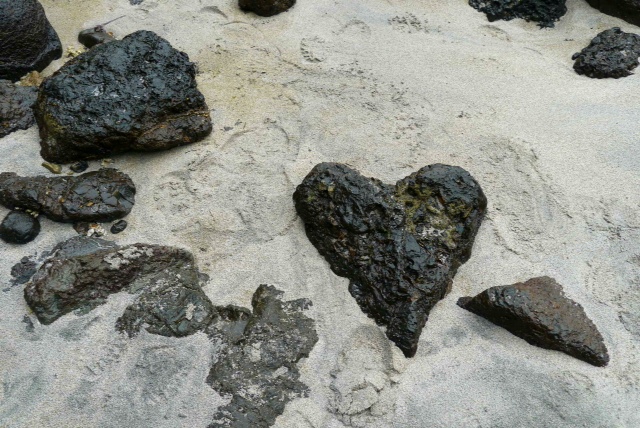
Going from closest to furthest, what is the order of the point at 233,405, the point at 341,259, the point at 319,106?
the point at 233,405 < the point at 341,259 < the point at 319,106

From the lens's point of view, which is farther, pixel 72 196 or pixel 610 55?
pixel 610 55

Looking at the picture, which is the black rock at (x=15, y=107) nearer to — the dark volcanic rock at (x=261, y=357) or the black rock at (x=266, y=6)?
the black rock at (x=266, y=6)

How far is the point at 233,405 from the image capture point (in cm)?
233

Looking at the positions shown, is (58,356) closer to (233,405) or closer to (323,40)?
(233,405)


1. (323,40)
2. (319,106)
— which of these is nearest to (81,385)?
(319,106)

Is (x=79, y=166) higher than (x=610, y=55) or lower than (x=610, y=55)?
lower

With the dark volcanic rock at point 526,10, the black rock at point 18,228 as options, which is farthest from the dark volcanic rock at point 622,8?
the black rock at point 18,228

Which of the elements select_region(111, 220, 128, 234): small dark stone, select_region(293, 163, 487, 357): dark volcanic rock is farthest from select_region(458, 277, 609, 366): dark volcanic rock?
select_region(111, 220, 128, 234): small dark stone

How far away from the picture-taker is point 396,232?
2.70 metres

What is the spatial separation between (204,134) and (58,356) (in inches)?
56.7

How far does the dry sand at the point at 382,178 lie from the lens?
2373 mm

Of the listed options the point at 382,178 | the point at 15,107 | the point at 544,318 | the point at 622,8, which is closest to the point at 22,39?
the point at 15,107

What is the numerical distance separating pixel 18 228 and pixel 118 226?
1.53ft

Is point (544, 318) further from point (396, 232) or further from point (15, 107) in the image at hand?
point (15, 107)
